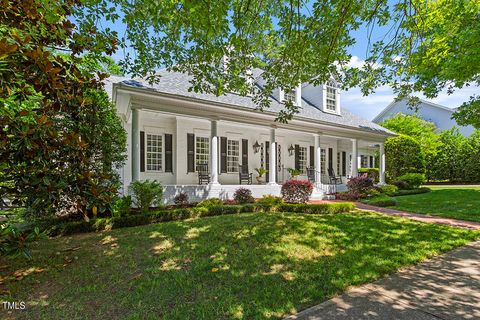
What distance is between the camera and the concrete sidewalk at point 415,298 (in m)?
2.76

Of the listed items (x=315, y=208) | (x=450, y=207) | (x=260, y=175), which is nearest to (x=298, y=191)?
(x=315, y=208)

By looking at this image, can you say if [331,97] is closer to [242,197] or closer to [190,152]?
[190,152]

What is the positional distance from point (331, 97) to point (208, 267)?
14.5 metres

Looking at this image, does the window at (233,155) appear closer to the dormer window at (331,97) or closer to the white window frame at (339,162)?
the dormer window at (331,97)

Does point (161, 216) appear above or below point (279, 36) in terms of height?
below

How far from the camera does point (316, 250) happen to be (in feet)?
15.3

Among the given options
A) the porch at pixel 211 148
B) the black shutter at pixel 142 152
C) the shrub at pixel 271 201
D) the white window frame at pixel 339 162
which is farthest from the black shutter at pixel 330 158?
the black shutter at pixel 142 152

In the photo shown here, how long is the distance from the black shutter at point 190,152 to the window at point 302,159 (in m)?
7.09

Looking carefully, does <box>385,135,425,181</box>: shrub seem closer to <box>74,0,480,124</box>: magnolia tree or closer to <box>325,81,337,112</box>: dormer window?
<box>325,81,337,112</box>: dormer window

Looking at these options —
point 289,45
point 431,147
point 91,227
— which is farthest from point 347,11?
point 431,147

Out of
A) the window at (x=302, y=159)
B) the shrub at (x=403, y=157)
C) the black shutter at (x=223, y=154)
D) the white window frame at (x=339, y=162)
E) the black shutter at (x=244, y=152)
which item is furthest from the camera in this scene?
the shrub at (x=403, y=157)

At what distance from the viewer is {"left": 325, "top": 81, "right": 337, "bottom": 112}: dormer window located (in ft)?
51.7

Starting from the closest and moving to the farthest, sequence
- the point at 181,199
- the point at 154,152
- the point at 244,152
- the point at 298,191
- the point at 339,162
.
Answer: the point at 181,199 < the point at 298,191 < the point at 154,152 < the point at 244,152 < the point at 339,162

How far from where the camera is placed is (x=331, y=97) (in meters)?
15.9
